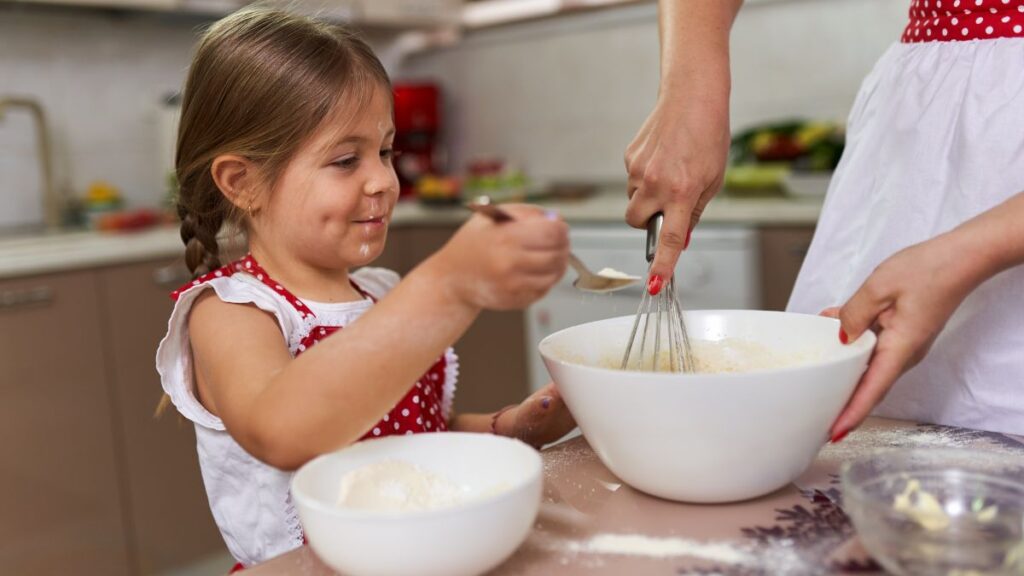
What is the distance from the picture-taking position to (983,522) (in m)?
0.56

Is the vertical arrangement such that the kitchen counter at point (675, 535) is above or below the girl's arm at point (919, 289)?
below

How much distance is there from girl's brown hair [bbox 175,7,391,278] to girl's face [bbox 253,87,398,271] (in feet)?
0.06

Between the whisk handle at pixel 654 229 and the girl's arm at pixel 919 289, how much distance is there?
198 mm

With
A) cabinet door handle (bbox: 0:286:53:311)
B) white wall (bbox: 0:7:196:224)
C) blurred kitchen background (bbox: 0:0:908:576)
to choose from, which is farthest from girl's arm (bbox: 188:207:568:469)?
white wall (bbox: 0:7:196:224)

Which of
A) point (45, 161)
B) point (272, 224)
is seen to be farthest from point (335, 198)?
point (45, 161)

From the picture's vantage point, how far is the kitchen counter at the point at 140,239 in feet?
6.76

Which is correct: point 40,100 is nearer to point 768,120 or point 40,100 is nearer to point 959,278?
point 768,120

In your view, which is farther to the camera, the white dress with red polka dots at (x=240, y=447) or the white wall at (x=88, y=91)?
the white wall at (x=88, y=91)

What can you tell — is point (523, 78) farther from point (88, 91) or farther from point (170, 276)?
point (170, 276)

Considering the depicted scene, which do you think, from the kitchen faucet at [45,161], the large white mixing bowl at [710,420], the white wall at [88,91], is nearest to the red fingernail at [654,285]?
the large white mixing bowl at [710,420]

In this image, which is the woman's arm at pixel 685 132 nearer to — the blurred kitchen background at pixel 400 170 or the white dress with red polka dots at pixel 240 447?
the white dress with red polka dots at pixel 240 447

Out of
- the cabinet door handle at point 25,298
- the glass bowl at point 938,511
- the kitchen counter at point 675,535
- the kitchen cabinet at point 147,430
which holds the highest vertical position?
the glass bowl at point 938,511

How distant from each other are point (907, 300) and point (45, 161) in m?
2.52

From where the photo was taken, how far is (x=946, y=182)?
3.10 ft
